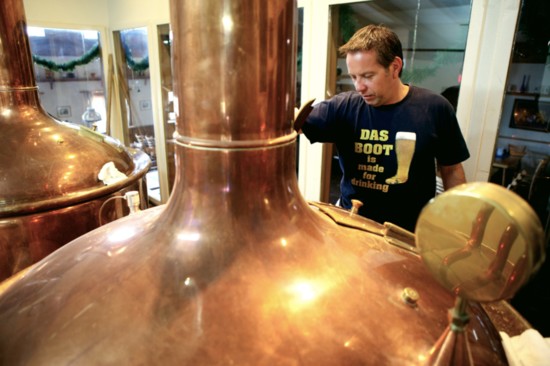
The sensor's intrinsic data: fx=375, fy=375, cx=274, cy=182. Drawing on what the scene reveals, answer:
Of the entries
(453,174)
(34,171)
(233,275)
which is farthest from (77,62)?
(233,275)

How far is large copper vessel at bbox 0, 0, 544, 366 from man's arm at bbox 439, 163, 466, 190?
121cm

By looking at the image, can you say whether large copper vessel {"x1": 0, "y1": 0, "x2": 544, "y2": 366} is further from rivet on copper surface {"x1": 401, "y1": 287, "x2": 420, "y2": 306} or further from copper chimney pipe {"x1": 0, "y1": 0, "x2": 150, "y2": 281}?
copper chimney pipe {"x1": 0, "y1": 0, "x2": 150, "y2": 281}

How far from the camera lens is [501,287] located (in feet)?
1.46

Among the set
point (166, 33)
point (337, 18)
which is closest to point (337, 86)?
point (337, 18)

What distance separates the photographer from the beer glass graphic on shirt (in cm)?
175

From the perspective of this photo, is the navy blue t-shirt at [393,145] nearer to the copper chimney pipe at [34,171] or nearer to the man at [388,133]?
the man at [388,133]

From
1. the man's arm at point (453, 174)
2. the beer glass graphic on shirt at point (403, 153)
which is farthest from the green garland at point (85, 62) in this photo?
the man's arm at point (453, 174)

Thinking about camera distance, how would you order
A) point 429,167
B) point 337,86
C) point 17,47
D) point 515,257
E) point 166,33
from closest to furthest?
1. point 515,257
2. point 17,47
3. point 429,167
4. point 337,86
5. point 166,33

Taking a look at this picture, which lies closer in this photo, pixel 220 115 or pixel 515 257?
pixel 515 257

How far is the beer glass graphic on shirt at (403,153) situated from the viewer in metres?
1.75

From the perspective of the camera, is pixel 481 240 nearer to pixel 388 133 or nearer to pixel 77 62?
pixel 388 133

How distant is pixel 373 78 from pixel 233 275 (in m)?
1.38

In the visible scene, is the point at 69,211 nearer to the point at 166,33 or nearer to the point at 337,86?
the point at 337,86

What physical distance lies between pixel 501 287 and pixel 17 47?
6.61 ft
